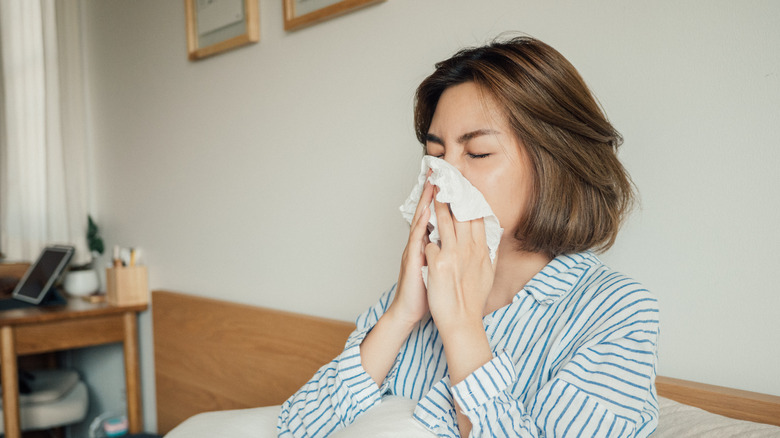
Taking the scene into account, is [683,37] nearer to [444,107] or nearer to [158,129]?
[444,107]

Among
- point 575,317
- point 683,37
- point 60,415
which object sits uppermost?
point 683,37

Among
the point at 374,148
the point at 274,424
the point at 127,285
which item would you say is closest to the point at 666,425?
the point at 274,424

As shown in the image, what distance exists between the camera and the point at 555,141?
31.3 inches

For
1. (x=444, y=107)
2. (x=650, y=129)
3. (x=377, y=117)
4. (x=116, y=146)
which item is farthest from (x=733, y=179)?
(x=116, y=146)

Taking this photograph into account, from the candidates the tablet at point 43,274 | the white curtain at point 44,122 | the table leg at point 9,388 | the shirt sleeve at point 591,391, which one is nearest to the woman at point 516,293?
the shirt sleeve at point 591,391

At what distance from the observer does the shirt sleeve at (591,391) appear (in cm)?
64

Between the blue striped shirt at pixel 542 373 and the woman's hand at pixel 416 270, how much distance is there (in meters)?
0.09

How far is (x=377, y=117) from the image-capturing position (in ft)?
4.30

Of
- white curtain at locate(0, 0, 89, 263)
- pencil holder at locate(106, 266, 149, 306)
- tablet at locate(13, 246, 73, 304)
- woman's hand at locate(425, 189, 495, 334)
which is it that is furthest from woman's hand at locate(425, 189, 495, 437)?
white curtain at locate(0, 0, 89, 263)

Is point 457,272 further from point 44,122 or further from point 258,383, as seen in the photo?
point 44,122

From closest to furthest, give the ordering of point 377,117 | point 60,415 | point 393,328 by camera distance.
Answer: point 393,328
point 377,117
point 60,415

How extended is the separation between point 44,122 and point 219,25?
1.05m

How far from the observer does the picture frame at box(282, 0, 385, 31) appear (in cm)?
131

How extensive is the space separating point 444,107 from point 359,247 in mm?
583
